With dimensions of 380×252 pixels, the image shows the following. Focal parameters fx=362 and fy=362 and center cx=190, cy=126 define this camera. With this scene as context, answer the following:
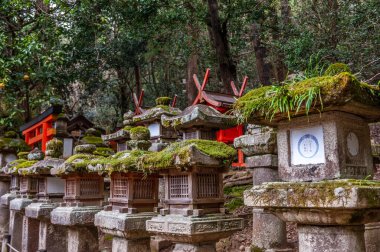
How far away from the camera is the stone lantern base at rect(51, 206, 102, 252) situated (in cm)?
689

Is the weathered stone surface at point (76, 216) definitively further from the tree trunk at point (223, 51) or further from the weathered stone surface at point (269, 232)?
the tree trunk at point (223, 51)

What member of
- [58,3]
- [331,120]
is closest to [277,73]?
[58,3]

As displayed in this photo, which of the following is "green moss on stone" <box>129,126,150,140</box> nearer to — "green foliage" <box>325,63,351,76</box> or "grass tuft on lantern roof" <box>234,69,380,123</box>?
"grass tuft on lantern roof" <box>234,69,380,123</box>

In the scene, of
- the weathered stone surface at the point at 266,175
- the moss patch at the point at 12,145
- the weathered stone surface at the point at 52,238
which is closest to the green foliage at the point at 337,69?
the weathered stone surface at the point at 266,175

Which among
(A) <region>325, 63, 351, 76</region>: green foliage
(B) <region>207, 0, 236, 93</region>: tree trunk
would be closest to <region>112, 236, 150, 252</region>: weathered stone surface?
(A) <region>325, 63, 351, 76</region>: green foliage

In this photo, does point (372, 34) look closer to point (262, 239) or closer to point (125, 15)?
point (262, 239)

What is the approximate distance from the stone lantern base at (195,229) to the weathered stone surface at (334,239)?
1632 mm

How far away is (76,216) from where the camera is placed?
6871 millimetres

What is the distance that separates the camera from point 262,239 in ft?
19.8

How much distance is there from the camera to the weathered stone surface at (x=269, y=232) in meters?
5.98

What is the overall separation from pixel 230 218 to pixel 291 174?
5.79 ft

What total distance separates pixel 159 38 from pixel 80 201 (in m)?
10.9

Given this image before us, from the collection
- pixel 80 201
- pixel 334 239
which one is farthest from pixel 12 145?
pixel 334 239

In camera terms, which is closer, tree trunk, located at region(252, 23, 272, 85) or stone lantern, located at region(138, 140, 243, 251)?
stone lantern, located at region(138, 140, 243, 251)
